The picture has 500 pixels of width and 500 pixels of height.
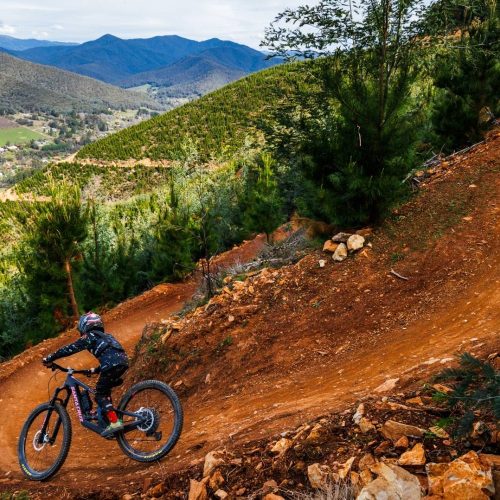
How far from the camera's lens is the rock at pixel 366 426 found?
432cm

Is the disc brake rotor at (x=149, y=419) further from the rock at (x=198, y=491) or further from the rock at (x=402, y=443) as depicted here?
the rock at (x=402, y=443)

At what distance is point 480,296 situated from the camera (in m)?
7.58

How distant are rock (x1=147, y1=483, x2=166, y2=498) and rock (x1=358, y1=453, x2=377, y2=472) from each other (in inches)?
94.4

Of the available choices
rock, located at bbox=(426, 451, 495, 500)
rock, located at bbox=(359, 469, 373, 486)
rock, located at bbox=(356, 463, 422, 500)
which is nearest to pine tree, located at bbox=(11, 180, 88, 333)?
rock, located at bbox=(359, 469, 373, 486)

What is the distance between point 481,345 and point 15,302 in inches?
1041

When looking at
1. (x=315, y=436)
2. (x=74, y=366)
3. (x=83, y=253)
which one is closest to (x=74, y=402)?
(x=315, y=436)

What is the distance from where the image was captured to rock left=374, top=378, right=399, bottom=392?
531 cm

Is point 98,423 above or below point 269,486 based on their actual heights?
below

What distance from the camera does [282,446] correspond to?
4668mm

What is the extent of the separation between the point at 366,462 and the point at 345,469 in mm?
191

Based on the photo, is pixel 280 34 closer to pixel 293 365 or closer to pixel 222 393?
pixel 293 365

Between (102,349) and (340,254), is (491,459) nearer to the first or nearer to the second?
(102,349)

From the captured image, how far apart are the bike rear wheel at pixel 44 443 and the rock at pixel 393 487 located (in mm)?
4945

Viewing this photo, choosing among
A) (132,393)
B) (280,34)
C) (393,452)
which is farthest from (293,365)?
(280,34)
